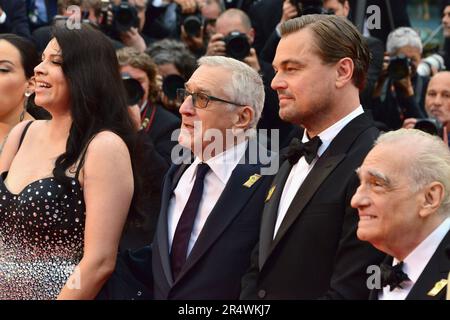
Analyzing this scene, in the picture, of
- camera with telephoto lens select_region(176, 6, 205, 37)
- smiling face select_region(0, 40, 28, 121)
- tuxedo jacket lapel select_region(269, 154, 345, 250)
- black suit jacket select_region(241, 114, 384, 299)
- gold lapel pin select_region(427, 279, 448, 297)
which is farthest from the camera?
camera with telephoto lens select_region(176, 6, 205, 37)

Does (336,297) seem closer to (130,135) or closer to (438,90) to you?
(130,135)

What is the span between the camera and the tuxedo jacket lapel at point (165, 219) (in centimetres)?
368

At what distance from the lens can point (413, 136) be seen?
3.16 metres

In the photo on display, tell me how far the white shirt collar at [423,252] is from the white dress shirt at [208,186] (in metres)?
0.91

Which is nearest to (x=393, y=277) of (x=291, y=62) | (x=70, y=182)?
(x=291, y=62)

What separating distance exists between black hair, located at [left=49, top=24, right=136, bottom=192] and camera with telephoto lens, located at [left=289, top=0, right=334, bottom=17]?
203 cm

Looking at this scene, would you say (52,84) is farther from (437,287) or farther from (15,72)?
(437,287)

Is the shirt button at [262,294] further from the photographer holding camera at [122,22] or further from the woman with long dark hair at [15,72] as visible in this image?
the photographer holding camera at [122,22]

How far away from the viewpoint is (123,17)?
20.8ft

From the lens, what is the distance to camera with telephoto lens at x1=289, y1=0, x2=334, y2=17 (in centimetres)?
559

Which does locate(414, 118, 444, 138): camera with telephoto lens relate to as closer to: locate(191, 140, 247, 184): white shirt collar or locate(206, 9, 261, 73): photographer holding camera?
locate(206, 9, 261, 73): photographer holding camera

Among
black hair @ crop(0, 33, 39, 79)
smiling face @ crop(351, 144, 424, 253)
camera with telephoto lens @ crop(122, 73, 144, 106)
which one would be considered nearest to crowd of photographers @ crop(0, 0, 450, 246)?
camera with telephoto lens @ crop(122, 73, 144, 106)
